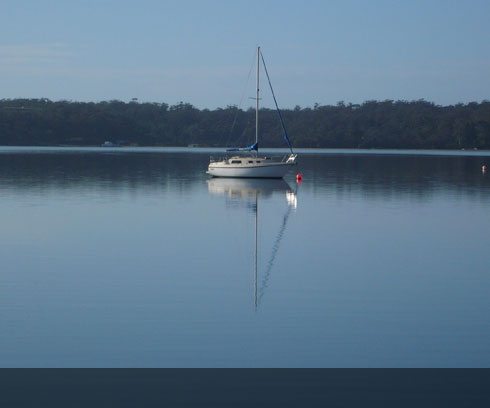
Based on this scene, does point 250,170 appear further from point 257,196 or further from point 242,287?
point 242,287

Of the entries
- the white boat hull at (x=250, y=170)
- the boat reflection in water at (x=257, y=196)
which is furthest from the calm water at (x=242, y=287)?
the white boat hull at (x=250, y=170)

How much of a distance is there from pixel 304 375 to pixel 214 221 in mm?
21760

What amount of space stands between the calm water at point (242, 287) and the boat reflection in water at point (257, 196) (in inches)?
5.0

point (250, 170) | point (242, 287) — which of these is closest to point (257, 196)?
point (250, 170)

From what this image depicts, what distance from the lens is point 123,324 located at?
12508 mm

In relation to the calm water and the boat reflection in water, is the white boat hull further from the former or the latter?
the calm water

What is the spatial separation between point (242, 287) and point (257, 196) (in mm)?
29438

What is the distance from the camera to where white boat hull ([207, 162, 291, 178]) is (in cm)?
6231

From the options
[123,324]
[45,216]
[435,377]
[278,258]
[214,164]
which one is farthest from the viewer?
[214,164]

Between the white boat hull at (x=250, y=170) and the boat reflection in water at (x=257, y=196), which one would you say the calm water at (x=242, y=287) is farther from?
the white boat hull at (x=250, y=170)

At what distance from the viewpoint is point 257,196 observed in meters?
45.7

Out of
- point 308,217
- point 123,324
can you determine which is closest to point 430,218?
point 308,217

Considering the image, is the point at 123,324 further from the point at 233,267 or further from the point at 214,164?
the point at 214,164

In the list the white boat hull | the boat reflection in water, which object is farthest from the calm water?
the white boat hull
